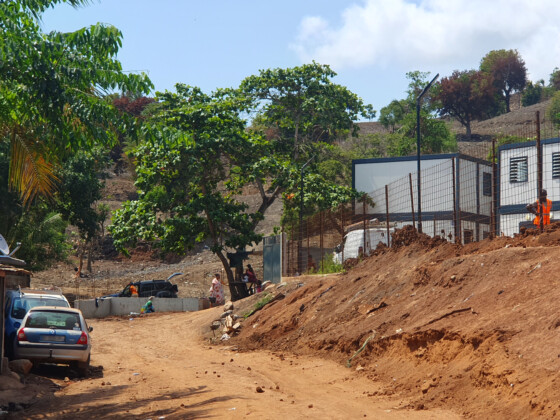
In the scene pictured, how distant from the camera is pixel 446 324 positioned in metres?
12.3

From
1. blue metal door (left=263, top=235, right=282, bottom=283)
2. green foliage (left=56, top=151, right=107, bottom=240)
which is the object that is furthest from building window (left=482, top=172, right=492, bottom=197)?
green foliage (left=56, top=151, right=107, bottom=240)

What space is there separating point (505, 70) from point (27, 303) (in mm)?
98974

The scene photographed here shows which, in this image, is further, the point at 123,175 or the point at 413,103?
the point at 123,175

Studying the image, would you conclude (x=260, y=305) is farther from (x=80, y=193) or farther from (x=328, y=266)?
(x=80, y=193)

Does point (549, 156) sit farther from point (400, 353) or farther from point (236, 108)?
point (400, 353)

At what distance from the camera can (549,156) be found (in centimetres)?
3150

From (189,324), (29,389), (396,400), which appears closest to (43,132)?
(29,389)

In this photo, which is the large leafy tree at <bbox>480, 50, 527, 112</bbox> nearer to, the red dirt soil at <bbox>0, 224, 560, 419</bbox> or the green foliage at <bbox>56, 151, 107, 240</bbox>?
the green foliage at <bbox>56, 151, 107, 240</bbox>

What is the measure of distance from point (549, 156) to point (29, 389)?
2548 cm

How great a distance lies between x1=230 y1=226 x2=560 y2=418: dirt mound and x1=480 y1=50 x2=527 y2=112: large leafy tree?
9029 cm

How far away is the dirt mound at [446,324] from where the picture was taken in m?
9.52

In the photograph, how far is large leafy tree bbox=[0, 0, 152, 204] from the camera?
9859mm

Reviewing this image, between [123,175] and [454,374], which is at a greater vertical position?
[123,175]

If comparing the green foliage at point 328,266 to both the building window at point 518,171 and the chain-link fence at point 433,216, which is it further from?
the building window at point 518,171
